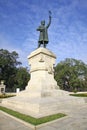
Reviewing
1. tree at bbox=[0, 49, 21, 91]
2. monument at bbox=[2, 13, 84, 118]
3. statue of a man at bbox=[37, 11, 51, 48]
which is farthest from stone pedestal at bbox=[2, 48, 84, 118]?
tree at bbox=[0, 49, 21, 91]

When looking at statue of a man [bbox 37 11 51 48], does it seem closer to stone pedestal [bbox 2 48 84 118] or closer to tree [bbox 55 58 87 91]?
stone pedestal [bbox 2 48 84 118]

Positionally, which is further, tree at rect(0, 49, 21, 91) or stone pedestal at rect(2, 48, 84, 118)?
tree at rect(0, 49, 21, 91)

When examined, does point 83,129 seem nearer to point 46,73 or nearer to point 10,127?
point 10,127

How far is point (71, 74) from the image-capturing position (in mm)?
52906

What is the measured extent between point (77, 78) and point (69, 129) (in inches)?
1841

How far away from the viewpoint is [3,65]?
52.8 m

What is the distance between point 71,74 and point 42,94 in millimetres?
42139

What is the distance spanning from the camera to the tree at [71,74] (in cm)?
5231

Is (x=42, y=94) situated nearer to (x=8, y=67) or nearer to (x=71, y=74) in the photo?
(x=71, y=74)

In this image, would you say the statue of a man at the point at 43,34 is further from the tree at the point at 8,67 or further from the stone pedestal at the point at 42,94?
the tree at the point at 8,67

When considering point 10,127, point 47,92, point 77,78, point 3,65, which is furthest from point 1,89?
point 10,127

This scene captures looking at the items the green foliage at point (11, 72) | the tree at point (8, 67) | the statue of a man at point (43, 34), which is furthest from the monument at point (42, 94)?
the tree at point (8, 67)

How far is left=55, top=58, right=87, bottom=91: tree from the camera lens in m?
52.3

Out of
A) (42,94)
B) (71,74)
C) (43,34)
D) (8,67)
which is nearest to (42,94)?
(42,94)
